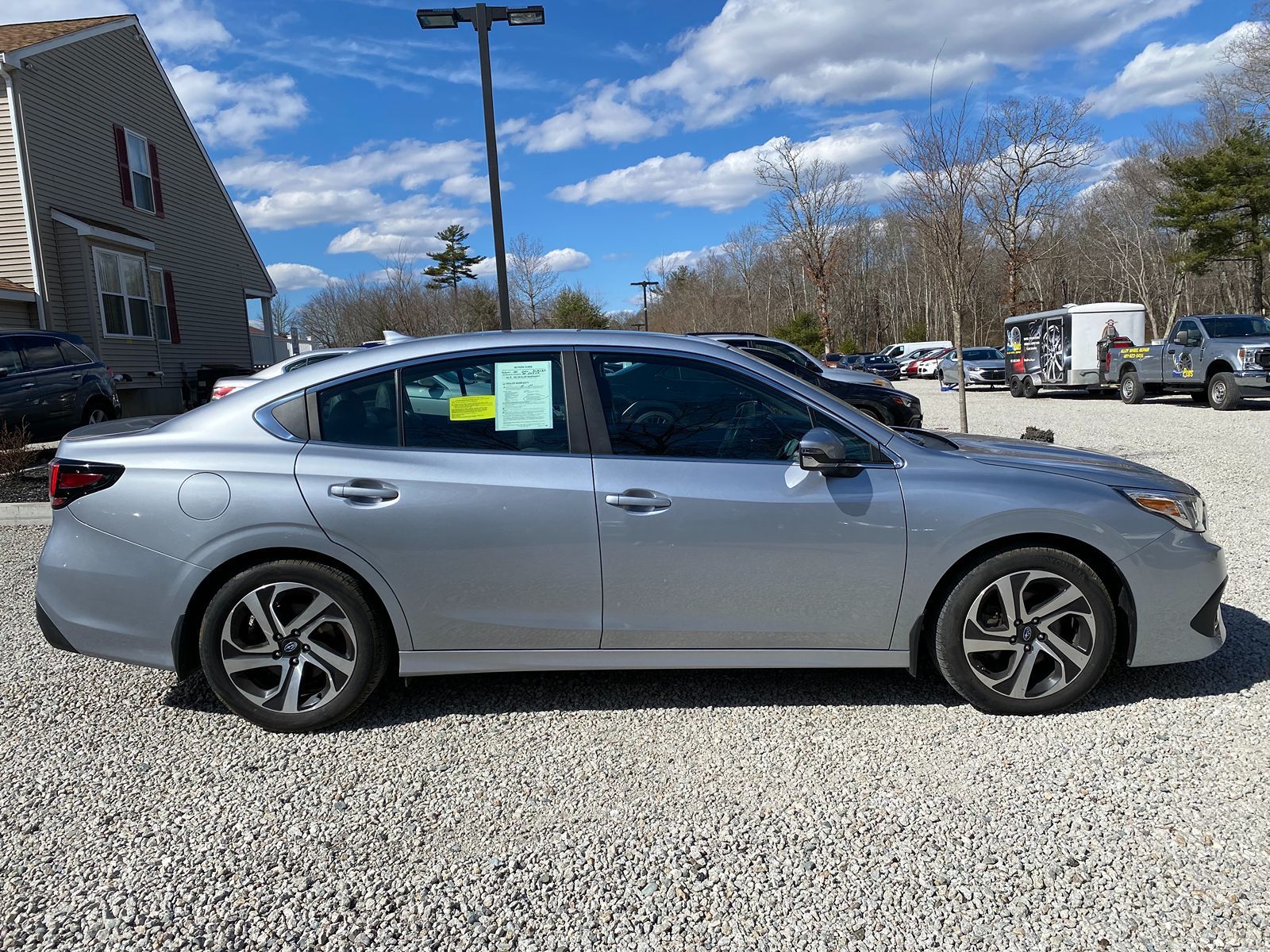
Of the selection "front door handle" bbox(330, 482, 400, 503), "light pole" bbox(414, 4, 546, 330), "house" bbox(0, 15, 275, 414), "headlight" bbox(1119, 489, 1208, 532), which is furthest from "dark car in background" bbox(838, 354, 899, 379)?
"front door handle" bbox(330, 482, 400, 503)

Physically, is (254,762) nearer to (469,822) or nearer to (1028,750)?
(469,822)

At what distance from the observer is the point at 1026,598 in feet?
11.1

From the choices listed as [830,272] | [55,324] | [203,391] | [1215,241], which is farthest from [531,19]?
[830,272]

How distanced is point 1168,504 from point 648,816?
97.7 inches

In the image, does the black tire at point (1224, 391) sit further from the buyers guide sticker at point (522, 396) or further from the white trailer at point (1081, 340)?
the buyers guide sticker at point (522, 396)

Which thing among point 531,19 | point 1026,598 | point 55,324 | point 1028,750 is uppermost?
point 531,19

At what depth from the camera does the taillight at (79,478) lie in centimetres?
333

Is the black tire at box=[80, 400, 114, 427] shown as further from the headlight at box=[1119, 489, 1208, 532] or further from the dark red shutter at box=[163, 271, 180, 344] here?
the headlight at box=[1119, 489, 1208, 532]

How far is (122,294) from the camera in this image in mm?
17641

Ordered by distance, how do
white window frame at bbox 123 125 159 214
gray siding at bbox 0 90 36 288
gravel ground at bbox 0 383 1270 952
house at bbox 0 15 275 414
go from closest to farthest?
gravel ground at bbox 0 383 1270 952 < gray siding at bbox 0 90 36 288 < house at bbox 0 15 275 414 < white window frame at bbox 123 125 159 214

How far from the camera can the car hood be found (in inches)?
137

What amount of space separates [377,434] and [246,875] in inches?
64.6

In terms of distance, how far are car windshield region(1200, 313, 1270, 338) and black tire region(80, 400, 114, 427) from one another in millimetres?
19374

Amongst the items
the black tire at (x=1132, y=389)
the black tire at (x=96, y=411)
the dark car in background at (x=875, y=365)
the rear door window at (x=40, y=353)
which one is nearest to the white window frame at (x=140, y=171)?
the black tire at (x=96, y=411)
